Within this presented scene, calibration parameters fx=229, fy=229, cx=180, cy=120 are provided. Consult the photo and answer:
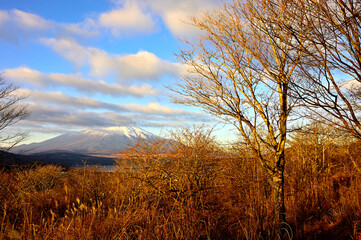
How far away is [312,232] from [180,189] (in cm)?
399

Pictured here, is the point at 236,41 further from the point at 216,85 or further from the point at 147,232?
the point at 147,232

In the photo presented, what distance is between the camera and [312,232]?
6.59 meters

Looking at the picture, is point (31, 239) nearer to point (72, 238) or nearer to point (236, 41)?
point (72, 238)

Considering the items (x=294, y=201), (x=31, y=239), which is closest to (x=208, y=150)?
(x=294, y=201)

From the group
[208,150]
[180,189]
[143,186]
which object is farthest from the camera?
[208,150]

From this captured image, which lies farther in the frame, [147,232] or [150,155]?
[150,155]

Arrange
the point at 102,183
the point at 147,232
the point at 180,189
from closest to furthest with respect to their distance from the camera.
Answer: the point at 147,232 < the point at 180,189 < the point at 102,183

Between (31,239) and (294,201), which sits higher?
(31,239)

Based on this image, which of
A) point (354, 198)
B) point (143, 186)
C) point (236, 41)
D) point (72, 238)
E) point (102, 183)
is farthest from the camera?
point (102, 183)

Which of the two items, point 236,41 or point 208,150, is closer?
point 236,41

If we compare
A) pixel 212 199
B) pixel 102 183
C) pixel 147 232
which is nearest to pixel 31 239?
pixel 147 232

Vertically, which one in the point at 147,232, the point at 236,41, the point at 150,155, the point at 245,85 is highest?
the point at 236,41

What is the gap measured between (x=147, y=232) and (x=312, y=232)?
5.33 metres

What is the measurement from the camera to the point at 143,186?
25.5 ft
